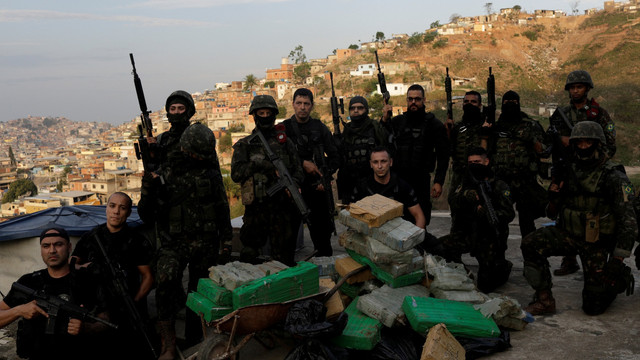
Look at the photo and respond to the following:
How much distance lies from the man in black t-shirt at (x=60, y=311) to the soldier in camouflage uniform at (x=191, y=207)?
745 mm

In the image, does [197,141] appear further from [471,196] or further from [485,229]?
[485,229]

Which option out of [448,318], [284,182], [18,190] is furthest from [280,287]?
[18,190]

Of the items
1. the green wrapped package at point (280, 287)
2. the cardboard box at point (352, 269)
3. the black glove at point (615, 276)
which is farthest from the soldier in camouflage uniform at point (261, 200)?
the black glove at point (615, 276)

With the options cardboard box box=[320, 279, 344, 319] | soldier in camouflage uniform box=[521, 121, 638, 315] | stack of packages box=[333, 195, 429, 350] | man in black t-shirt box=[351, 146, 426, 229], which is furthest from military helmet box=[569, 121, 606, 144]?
cardboard box box=[320, 279, 344, 319]

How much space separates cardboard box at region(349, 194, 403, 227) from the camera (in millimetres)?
4384

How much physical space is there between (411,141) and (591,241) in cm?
255

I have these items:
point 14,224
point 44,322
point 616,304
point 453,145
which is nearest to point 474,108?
point 453,145

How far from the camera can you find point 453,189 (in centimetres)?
572

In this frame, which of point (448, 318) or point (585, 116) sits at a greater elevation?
point (585, 116)

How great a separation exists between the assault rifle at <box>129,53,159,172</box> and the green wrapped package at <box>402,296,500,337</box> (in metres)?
2.95

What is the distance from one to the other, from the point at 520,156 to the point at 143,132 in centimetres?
462

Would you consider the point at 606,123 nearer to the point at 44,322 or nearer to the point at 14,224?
the point at 44,322

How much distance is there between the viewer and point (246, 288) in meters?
3.67

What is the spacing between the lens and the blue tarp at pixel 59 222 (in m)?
5.12
